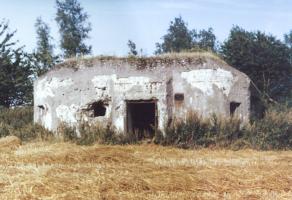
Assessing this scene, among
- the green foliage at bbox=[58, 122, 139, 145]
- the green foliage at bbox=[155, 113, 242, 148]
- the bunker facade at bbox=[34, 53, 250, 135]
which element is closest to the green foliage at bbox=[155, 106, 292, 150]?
the green foliage at bbox=[155, 113, 242, 148]

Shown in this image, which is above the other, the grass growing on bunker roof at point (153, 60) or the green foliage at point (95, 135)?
the grass growing on bunker roof at point (153, 60)

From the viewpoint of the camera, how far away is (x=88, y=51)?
3553 cm

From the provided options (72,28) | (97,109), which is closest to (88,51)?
(72,28)

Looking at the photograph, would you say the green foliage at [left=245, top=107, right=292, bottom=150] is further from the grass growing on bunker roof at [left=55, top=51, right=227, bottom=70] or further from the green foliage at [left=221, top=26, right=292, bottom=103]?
the green foliage at [left=221, top=26, right=292, bottom=103]

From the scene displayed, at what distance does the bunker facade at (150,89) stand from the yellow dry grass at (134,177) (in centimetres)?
351

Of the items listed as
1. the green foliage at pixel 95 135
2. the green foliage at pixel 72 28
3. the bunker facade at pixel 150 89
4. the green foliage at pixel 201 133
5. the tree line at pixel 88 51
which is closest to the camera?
the green foliage at pixel 201 133

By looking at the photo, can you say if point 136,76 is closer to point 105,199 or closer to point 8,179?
point 8,179

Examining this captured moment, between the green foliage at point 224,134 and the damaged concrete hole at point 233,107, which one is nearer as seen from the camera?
the green foliage at point 224,134

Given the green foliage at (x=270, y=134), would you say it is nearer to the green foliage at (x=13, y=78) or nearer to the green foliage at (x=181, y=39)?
the green foliage at (x=13, y=78)

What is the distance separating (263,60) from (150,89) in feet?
47.0

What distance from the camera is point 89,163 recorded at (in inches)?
389

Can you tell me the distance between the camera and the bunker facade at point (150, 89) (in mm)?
14781

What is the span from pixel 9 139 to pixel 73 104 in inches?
92.2

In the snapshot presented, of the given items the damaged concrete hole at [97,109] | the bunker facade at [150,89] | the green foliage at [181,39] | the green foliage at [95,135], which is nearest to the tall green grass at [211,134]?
the green foliage at [95,135]
